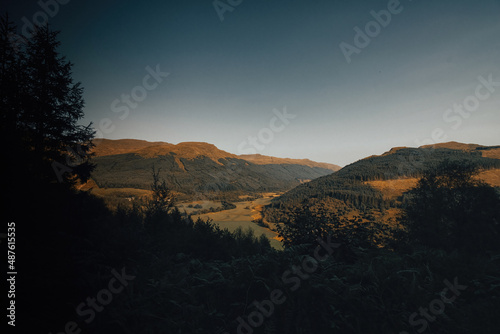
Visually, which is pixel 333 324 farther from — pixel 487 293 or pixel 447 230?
pixel 447 230

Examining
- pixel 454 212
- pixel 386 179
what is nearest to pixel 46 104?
pixel 454 212

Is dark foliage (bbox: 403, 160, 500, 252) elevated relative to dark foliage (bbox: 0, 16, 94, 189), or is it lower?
lower

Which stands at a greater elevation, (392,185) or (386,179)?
(386,179)

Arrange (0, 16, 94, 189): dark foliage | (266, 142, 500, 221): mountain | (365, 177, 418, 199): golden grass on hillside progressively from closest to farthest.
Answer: (0, 16, 94, 189): dark foliage, (266, 142, 500, 221): mountain, (365, 177, 418, 199): golden grass on hillside

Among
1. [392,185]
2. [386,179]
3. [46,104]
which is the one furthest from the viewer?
[386,179]

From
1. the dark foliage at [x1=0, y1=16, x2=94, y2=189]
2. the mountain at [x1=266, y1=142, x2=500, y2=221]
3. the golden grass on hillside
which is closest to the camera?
the dark foliage at [x1=0, y1=16, x2=94, y2=189]

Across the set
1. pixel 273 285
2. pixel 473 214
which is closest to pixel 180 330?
pixel 273 285

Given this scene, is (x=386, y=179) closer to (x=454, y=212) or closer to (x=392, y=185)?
(x=392, y=185)

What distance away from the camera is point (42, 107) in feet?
35.8

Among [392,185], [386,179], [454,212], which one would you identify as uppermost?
[386,179]

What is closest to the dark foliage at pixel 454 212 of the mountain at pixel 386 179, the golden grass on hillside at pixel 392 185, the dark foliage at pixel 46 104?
the dark foliage at pixel 46 104

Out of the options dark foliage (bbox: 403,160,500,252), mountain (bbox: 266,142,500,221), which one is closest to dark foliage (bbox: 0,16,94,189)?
dark foliage (bbox: 403,160,500,252)

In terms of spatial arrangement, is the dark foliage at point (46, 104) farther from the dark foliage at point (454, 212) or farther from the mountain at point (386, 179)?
the mountain at point (386, 179)

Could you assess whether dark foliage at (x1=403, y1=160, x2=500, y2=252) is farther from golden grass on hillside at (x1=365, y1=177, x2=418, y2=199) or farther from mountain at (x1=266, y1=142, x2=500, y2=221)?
golden grass on hillside at (x1=365, y1=177, x2=418, y2=199)
